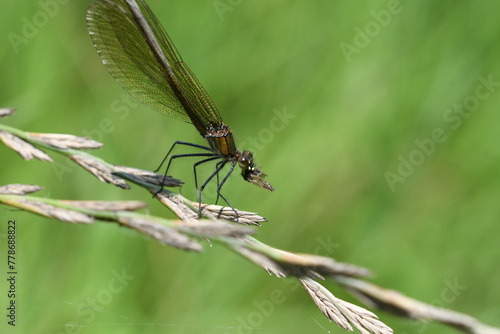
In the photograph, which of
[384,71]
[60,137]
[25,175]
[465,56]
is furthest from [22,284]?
[465,56]

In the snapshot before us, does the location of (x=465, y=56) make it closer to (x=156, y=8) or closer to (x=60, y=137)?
(x=156, y=8)
